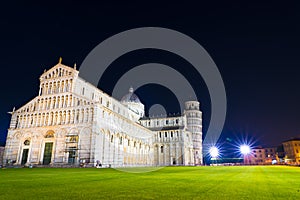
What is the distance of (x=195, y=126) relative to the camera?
8900 cm

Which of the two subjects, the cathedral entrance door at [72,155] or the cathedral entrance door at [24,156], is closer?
the cathedral entrance door at [72,155]

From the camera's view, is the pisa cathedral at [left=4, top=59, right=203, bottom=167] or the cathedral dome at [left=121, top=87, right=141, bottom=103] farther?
the cathedral dome at [left=121, top=87, right=141, bottom=103]

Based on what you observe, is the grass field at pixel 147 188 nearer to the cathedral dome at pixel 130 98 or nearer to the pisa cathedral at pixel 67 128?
the pisa cathedral at pixel 67 128

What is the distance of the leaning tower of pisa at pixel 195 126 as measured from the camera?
87.6 m

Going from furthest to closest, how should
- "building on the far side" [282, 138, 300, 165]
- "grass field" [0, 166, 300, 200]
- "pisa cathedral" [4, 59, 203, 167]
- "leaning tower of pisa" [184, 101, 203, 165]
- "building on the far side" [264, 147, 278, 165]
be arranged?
"building on the far side" [264, 147, 278, 165], "building on the far side" [282, 138, 300, 165], "leaning tower of pisa" [184, 101, 203, 165], "pisa cathedral" [4, 59, 203, 167], "grass field" [0, 166, 300, 200]

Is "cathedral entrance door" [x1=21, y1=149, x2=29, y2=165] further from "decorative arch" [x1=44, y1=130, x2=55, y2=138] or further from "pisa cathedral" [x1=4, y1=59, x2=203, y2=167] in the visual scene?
"decorative arch" [x1=44, y1=130, x2=55, y2=138]

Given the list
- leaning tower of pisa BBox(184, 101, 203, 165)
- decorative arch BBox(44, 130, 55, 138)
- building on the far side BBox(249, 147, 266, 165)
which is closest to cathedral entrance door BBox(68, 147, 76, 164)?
decorative arch BBox(44, 130, 55, 138)

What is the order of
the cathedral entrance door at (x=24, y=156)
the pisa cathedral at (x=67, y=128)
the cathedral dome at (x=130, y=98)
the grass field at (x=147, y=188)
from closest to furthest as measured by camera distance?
the grass field at (x=147, y=188) → the pisa cathedral at (x=67, y=128) → the cathedral entrance door at (x=24, y=156) → the cathedral dome at (x=130, y=98)

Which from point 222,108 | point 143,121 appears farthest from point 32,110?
point 222,108

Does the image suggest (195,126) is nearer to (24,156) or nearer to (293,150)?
(293,150)

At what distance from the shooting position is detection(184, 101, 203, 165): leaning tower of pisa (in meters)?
87.6

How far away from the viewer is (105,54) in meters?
45.8

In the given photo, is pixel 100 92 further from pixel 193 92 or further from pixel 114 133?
pixel 193 92

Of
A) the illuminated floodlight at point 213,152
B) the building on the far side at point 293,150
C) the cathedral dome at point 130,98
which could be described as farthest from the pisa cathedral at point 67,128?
the building on the far side at point 293,150
